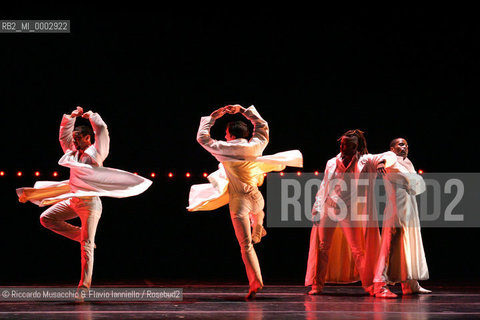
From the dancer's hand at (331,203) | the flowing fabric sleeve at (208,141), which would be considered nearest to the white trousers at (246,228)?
the flowing fabric sleeve at (208,141)

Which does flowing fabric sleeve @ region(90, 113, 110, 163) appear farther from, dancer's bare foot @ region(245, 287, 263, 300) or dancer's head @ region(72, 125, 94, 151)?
dancer's bare foot @ region(245, 287, 263, 300)

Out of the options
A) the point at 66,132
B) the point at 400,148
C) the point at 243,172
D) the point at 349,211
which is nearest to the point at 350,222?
the point at 349,211

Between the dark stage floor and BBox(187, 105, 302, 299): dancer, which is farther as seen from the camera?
BBox(187, 105, 302, 299): dancer

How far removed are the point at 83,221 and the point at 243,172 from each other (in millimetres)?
1357

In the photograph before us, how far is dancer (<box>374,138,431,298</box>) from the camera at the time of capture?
570 cm

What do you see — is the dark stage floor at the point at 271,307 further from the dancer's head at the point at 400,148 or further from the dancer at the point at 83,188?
the dancer's head at the point at 400,148

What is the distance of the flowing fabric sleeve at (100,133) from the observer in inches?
209

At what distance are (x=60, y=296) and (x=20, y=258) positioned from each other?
2.70 m

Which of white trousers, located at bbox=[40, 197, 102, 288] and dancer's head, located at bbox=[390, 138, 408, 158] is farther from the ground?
dancer's head, located at bbox=[390, 138, 408, 158]

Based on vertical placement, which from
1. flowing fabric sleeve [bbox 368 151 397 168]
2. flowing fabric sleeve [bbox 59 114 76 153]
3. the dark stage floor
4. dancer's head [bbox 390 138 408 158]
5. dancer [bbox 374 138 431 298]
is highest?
flowing fabric sleeve [bbox 59 114 76 153]

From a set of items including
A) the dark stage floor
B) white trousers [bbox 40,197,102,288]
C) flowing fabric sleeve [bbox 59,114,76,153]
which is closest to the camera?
the dark stage floor

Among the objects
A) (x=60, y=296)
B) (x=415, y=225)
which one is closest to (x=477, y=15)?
(x=415, y=225)

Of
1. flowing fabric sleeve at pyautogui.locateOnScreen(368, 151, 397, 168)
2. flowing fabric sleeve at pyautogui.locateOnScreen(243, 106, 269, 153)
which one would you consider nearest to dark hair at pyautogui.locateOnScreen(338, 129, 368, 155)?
flowing fabric sleeve at pyautogui.locateOnScreen(368, 151, 397, 168)

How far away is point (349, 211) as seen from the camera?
18.7 ft
